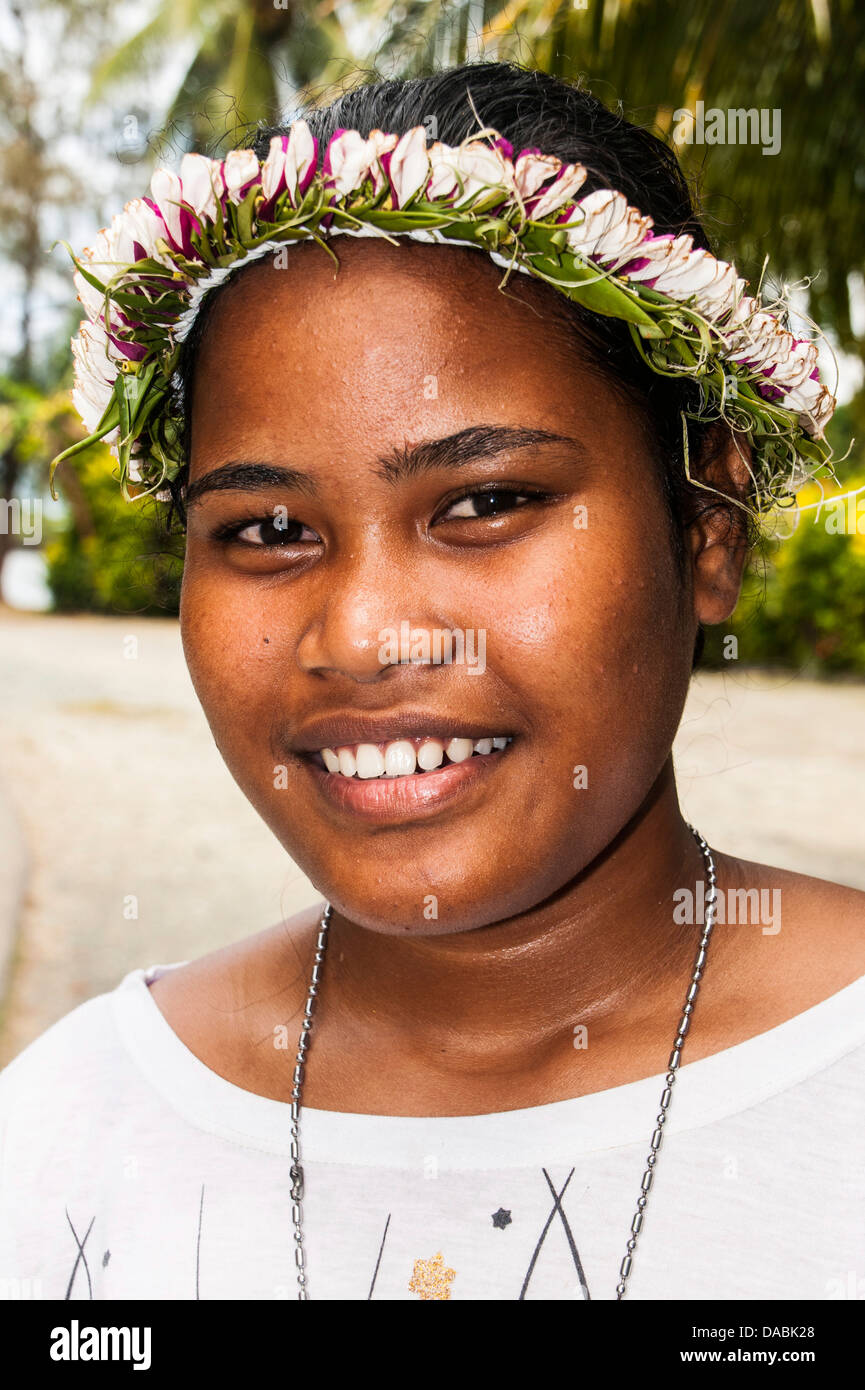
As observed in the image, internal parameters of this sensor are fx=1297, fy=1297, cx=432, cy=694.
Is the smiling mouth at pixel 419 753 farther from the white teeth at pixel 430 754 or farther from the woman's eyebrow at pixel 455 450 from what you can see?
the woman's eyebrow at pixel 455 450

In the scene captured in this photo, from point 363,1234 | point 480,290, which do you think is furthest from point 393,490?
point 363,1234

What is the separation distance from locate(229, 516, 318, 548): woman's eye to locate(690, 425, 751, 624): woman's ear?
56cm

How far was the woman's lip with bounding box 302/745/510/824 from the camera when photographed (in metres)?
1.58

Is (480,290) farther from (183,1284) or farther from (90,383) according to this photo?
(183,1284)

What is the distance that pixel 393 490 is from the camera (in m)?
1.55

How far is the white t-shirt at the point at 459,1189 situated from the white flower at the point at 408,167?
116 cm

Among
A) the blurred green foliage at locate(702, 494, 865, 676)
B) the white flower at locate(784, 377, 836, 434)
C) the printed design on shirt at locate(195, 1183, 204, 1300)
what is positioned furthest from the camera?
the blurred green foliage at locate(702, 494, 865, 676)

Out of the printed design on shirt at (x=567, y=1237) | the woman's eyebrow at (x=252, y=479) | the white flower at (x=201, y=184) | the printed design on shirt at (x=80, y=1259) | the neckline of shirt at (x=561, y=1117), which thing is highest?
the white flower at (x=201, y=184)

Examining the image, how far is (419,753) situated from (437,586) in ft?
0.68

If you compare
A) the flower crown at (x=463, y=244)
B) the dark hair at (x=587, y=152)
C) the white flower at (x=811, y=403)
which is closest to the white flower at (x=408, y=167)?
the flower crown at (x=463, y=244)

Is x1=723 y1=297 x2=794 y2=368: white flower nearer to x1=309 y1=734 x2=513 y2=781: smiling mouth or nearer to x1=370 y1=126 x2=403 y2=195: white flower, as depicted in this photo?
x1=370 y1=126 x2=403 y2=195: white flower

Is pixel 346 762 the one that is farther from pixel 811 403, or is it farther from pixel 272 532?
pixel 811 403

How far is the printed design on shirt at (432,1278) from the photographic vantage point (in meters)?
1.65

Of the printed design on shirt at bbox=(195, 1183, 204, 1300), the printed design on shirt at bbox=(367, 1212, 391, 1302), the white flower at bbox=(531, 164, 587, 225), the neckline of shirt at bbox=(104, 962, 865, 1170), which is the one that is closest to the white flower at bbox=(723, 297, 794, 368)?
the white flower at bbox=(531, 164, 587, 225)
